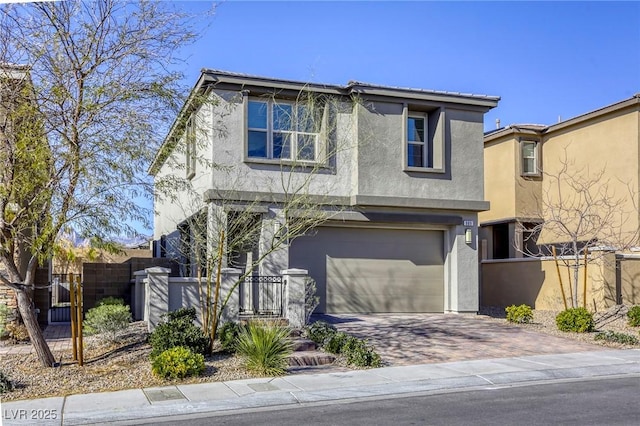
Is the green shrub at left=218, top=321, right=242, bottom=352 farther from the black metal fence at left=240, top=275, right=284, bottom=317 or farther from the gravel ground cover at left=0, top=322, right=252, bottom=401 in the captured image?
the black metal fence at left=240, top=275, right=284, bottom=317

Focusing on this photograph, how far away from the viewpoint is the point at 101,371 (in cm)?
1195

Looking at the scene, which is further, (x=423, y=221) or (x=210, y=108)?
(x=423, y=221)

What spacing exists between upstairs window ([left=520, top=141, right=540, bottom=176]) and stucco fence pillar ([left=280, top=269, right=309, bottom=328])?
1345cm

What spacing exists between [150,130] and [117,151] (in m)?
0.79

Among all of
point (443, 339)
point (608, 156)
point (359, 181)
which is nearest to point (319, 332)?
point (443, 339)

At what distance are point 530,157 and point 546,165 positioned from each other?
2.25 ft

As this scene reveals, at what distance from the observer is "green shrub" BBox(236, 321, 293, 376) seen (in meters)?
12.0

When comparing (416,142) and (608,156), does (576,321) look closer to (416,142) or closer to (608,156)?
(416,142)

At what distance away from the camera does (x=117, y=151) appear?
1208cm

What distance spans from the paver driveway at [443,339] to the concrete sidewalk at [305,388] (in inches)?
27.0

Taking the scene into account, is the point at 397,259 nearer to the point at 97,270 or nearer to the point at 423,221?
the point at 423,221

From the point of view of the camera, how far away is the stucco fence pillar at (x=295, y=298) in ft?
51.3

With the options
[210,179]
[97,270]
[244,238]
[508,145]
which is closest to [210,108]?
[210,179]

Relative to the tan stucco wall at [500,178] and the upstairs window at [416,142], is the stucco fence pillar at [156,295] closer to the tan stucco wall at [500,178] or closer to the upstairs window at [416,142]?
the upstairs window at [416,142]
